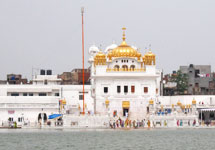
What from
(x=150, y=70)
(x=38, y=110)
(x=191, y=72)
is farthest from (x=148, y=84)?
(x=191, y=72)

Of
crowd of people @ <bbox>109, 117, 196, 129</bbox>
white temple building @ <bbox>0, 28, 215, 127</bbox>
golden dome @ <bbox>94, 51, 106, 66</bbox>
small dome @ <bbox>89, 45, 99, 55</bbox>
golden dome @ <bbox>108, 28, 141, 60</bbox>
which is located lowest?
crowd of people @ <bbox>109, 117, 196, 129</bbox>

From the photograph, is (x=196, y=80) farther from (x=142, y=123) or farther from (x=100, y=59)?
(x=142, y=123)

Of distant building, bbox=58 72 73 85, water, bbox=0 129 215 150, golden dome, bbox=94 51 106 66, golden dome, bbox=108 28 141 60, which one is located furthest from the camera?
distant building, bbox=58 72 73 85

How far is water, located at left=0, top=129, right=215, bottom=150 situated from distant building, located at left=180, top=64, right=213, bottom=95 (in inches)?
1614

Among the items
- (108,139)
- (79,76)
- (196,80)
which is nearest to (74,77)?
(79,76)

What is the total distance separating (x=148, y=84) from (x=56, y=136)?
2183 centimetres

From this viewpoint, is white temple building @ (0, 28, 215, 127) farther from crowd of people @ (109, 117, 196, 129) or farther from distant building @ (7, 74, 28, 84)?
distant building @ (7, 74, 28, 84)

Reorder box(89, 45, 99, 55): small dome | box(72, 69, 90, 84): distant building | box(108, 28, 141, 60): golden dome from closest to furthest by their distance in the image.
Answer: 1. box(108, 28, 141, 60): golden dome
2. box(89, 45, 99, 55): small dome
3. box(72, 69, 90, 84): distant building

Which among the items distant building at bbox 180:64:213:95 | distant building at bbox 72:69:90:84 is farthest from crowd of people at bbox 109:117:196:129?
distant building at bbox 72:69:90:84

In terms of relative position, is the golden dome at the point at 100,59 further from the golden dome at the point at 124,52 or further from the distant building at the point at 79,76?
the distant building at the point at 79,76

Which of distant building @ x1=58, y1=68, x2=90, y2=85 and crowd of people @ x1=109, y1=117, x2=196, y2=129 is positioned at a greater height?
distant building @ x1=58, y1=68, x2=90, y2=85

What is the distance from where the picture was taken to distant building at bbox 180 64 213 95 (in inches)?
4956

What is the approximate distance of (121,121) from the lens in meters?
88.4

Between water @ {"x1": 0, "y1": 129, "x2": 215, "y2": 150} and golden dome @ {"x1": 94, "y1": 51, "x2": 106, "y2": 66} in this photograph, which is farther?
golden dome @ {"x1": 94, "y1": 51, "x2": 106, "y2": 66}
